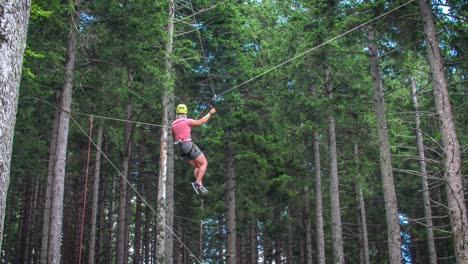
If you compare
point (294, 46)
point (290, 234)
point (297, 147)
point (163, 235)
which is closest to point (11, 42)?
point (163, 235)

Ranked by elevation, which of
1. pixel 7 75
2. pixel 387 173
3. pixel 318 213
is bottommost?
pixel 7 75

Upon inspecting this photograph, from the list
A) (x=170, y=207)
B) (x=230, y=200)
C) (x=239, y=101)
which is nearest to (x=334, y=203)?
(x=230, y=200)

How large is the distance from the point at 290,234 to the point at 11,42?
22.5m

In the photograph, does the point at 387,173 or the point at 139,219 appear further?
the point at 139,219

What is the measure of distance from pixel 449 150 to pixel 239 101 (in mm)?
8490

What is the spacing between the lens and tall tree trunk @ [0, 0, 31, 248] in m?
3.19

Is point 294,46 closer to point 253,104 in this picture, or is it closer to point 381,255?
point 253,104

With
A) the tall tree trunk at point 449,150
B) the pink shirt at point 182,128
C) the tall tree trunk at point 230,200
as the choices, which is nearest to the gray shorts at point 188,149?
the pink shirt at point 182,128

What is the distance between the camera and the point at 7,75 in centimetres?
323

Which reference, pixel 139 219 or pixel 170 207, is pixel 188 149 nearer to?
pixel 170 207

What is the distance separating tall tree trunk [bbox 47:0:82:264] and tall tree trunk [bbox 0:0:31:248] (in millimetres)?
6837

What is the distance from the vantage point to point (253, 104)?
17.7 metres

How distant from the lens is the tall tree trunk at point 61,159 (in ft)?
32.4

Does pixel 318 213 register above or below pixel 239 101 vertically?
below
